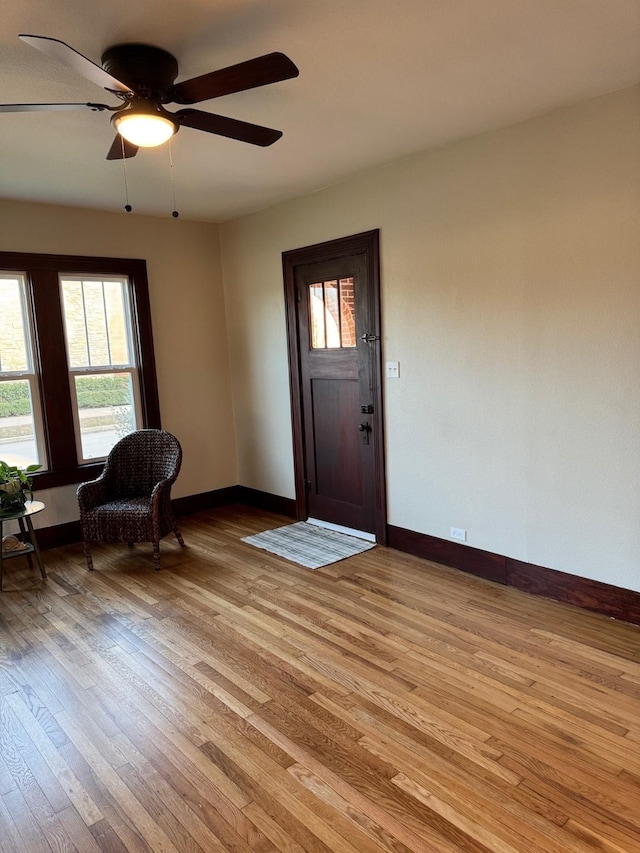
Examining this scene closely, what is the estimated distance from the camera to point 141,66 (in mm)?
2234

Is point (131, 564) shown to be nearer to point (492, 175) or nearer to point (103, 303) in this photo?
point (103, 303)

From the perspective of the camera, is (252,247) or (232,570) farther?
(252,247)

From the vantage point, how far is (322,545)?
4395 millimetres

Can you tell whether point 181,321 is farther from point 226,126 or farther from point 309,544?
point 226,126

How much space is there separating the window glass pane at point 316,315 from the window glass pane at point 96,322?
1641 millimetres

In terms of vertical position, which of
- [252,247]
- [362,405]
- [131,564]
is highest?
[252,247]

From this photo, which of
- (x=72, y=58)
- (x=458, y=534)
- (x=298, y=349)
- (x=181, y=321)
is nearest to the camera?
(x=72, y=58)

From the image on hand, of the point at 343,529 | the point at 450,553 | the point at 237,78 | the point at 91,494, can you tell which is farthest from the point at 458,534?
the point at 237,78

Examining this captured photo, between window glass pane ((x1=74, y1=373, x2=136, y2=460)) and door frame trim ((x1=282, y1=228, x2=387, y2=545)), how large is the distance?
1.44 meters

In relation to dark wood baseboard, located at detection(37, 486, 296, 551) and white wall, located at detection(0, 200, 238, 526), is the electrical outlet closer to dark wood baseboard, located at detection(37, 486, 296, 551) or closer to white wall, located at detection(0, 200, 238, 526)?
dark wood baseboard, located at detection(37, 486, 296, 551)

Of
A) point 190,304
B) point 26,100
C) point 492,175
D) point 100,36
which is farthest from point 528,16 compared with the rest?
point 190,304

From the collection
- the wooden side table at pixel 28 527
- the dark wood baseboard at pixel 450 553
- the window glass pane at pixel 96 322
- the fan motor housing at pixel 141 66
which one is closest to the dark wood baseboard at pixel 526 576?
the dark wood baseboard at pixel 450 553

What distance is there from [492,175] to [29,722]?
3599mm

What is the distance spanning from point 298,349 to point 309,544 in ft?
5.20
